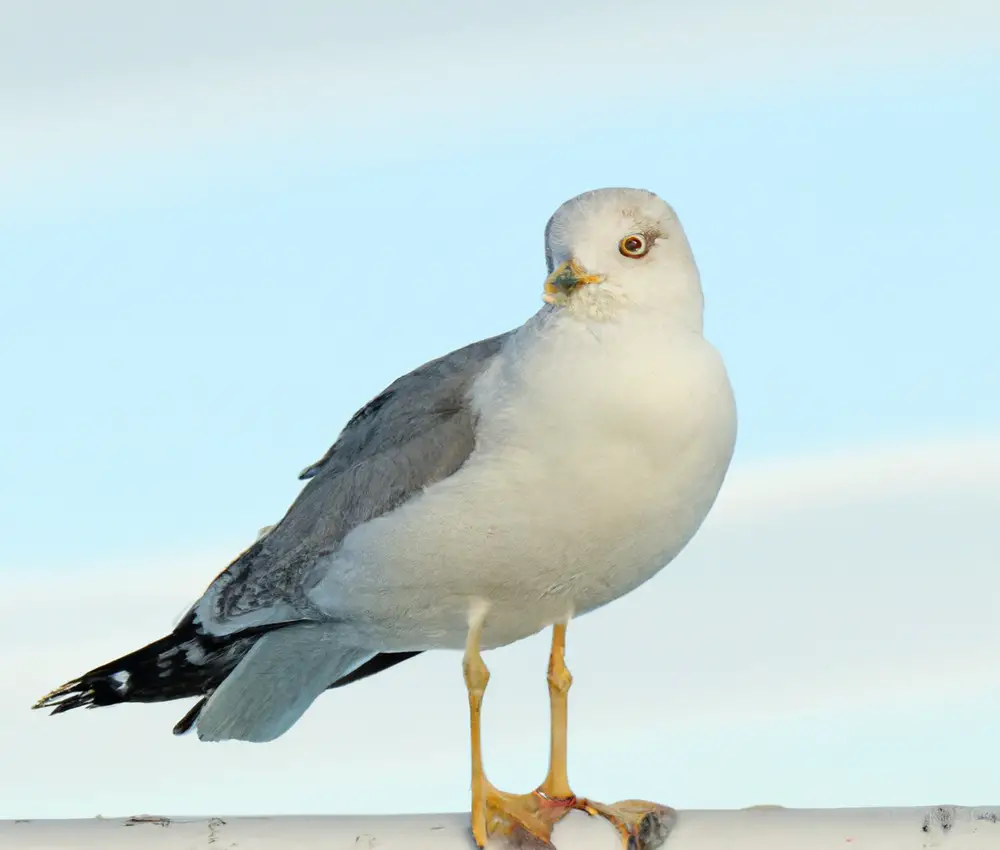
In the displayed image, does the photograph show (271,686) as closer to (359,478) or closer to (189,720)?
(189,720)

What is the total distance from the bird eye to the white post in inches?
60.5

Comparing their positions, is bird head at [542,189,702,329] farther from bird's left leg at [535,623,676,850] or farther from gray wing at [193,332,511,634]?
bird's left leg at [535,623,676,850]

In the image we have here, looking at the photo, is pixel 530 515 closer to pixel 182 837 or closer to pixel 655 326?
pixel 655 326

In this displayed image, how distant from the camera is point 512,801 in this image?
16.8 feet

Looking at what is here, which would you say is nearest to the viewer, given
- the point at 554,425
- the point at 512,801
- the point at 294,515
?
the point at 554,425

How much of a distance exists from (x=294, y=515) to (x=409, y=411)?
0.58 meters

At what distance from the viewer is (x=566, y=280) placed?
4832mm

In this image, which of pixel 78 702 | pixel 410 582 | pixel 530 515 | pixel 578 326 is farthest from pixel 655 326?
pixel 78 702

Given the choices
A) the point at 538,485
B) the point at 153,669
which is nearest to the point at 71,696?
the point at 153,669

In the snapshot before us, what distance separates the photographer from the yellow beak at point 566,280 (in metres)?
4.83

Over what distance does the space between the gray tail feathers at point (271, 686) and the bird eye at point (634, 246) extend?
1.63 meters

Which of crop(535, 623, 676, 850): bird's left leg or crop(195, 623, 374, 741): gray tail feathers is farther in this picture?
crop(195, 623, 374, 741): gray tail feathers

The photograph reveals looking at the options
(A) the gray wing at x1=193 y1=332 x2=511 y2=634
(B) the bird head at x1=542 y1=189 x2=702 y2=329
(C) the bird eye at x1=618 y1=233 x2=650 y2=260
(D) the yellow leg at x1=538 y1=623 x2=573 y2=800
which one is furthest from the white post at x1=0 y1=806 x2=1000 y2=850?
(C) the bird eye at x1=618 y1=233 x2=650 y2=260

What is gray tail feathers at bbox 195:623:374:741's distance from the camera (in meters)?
5.74
